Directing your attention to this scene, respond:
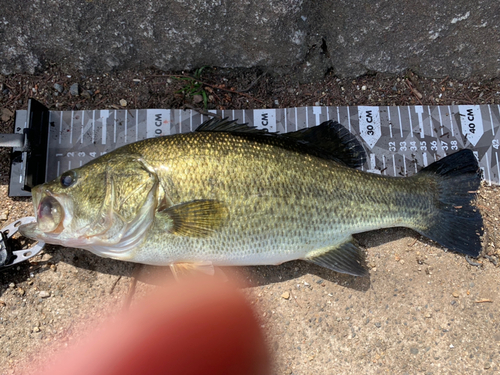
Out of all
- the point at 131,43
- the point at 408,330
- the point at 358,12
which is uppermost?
the point at 358,12

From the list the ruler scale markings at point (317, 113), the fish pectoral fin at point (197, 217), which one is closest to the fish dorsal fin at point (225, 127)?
the fish pectoral fin at point (197, 217)

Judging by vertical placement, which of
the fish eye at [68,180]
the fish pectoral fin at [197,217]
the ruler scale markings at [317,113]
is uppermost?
the ruler scale markings at [317,113]

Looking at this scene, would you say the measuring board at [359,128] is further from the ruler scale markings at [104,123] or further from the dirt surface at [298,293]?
the dirt surface at [298,293]

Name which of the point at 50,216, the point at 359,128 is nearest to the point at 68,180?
the point at 50,216

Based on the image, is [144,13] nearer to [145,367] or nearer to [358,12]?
[358,12]

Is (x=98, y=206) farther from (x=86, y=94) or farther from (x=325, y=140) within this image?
(x=325, y=140)

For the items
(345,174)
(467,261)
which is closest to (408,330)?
(467,261)
